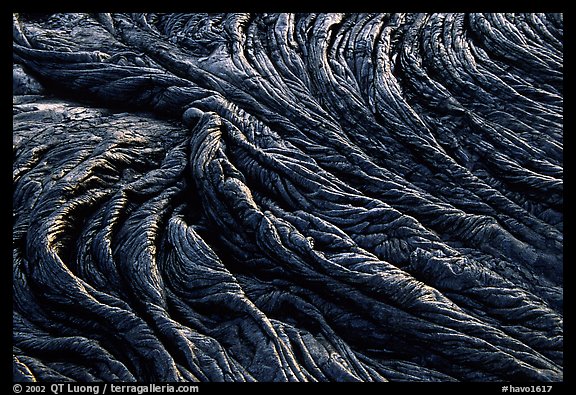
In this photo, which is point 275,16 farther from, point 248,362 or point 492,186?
point 248,362

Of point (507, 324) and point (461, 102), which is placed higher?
point (461, 102)

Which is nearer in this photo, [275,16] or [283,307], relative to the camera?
[283,307]

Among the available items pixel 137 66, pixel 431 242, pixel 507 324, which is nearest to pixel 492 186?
pixel 431 242
